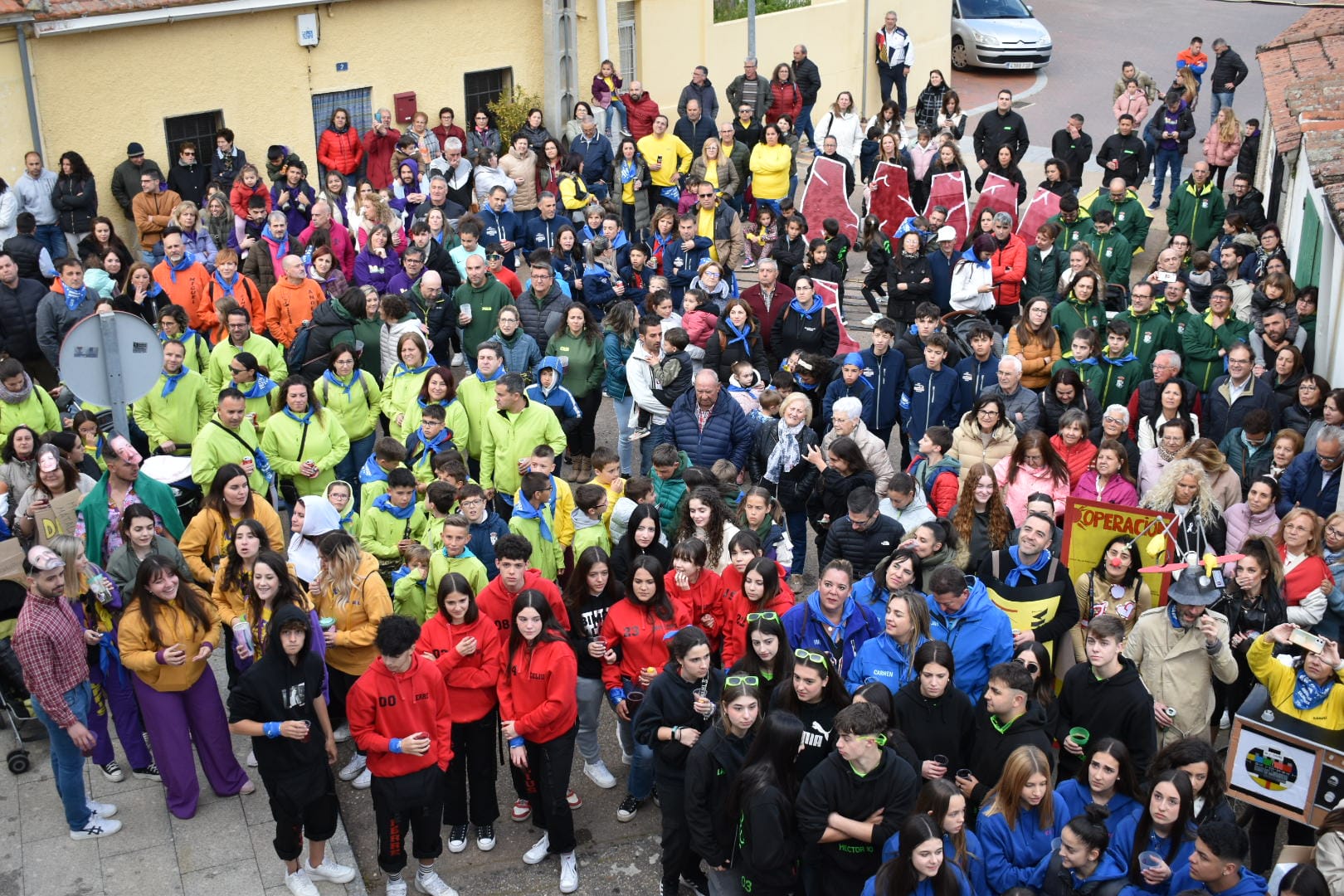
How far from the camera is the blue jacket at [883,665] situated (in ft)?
26.2

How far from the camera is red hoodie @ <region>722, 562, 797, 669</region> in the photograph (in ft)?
28.2

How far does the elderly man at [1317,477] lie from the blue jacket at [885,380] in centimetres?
291

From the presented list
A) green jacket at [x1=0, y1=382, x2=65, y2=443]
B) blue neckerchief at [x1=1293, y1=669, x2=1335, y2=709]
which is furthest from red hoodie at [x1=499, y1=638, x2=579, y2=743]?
green jacket at [x1=0, y1=382, x2=65, y2=443]

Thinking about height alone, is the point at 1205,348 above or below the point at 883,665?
above

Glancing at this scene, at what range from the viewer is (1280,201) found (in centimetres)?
1748

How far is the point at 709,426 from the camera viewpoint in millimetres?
11039

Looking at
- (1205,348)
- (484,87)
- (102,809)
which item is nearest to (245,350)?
(102,809)

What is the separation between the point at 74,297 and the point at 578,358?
4.40 m

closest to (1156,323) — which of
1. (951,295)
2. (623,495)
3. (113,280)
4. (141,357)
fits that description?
(951,295)

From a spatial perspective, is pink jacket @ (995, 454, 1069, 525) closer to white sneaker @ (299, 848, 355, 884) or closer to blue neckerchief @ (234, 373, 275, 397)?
white sneaker @ (299, 848, 355, 884)

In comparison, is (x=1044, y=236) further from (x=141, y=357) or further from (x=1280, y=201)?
(x=141, y=357)

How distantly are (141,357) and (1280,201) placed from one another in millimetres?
13229

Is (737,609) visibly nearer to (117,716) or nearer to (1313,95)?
(117,716)

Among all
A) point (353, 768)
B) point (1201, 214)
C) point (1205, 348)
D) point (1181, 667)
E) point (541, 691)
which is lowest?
point (353, 768)
